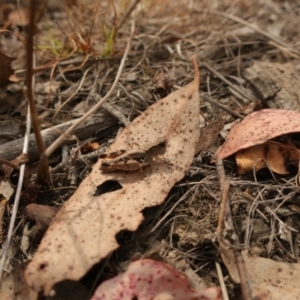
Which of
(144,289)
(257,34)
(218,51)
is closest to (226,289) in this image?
(144,289)

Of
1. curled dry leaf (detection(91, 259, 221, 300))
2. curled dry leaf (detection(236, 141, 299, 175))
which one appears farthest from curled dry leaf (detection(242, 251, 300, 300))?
curled dry leaf (detection(236, 141, 299, 175))

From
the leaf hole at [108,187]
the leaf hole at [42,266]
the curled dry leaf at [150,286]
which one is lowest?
the curled dry leaf at [150,286]

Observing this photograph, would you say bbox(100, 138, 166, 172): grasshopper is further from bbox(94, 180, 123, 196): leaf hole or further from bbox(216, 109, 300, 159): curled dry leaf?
bbox(216, 109, 300, 159): curled dry leaf

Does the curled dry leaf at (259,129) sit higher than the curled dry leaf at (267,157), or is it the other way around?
the curled dry leaf at (259,129)

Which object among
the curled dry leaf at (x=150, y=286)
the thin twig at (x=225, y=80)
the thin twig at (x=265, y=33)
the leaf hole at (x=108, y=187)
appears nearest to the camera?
the curled dry leaf at (x=150, y=286)

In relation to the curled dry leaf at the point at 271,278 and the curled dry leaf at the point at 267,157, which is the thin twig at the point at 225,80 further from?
the curled dry leaf at the point at 271,278

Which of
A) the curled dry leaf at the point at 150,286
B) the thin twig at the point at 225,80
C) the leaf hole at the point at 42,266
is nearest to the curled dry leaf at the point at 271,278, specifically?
the curled dry leaf at the point at 150,286

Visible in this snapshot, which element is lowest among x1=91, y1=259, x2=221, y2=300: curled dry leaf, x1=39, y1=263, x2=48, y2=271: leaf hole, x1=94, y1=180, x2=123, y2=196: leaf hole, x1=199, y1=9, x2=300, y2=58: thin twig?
x1=91, y1=259, x2=221, y2=300: curled dry leaf

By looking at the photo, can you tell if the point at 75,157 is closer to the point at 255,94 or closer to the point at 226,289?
the point at 226,289
